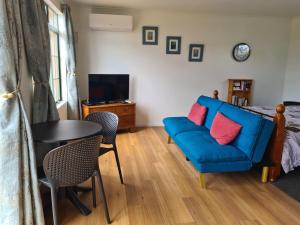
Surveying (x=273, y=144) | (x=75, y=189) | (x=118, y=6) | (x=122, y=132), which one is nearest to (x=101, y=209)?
(x=75, y=189)

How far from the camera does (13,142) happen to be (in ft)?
5.71

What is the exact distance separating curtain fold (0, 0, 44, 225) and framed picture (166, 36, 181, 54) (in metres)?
3.44

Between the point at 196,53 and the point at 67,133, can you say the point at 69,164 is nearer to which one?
the point at 67,133

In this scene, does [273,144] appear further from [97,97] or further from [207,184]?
[97,97]

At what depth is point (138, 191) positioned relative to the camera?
257cm

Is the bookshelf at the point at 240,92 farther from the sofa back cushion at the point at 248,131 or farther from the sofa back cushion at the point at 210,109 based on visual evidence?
the sofa back cushion at the point at 248,131

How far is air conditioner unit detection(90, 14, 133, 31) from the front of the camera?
4402 millimetres

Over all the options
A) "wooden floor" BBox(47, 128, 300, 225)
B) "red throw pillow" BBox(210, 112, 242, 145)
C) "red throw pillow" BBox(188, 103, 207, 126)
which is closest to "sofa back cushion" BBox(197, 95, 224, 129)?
"red throw pillow" BBox(188, 103, 207, 126)

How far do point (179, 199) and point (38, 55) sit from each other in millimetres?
2065

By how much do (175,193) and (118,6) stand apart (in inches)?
143

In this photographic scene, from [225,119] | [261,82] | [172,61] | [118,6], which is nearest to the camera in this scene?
[225,119]

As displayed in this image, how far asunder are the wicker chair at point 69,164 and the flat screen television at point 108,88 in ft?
8.71

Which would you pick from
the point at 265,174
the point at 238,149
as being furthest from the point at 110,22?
the point at 265,174

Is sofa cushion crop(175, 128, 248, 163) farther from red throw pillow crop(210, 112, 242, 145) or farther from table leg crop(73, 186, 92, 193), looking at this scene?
table leg crop(73, 186, 92, 193)
